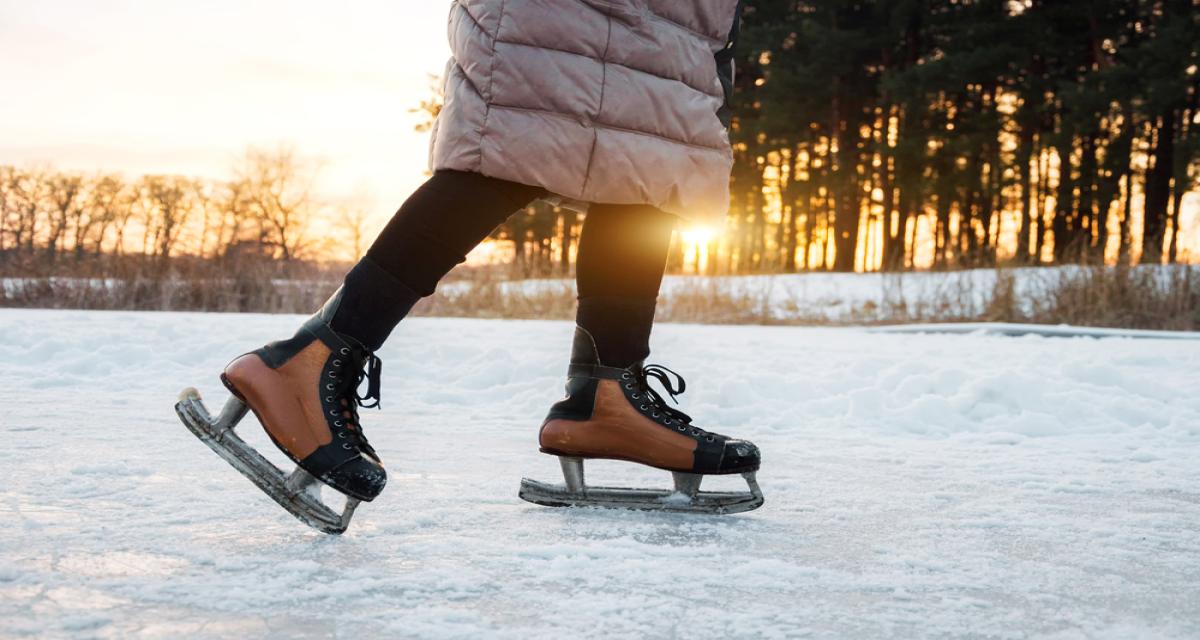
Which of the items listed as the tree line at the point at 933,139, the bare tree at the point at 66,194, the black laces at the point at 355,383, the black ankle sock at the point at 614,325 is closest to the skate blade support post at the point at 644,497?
the black ankle sock at the point at 614,325

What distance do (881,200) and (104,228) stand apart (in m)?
22.4

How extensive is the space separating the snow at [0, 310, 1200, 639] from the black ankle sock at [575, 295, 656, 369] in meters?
0.27

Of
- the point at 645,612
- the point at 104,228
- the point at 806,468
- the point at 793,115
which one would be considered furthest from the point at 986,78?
the point at 104,228

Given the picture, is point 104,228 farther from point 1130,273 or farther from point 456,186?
point 456,186

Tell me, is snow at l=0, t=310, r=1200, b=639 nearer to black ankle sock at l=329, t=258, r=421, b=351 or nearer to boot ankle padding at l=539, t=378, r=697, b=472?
boot ankle padding at l=539, t=378, r=697, b=472

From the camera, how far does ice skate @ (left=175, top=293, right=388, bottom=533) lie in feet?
4.21

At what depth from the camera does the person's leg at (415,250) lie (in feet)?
4.47

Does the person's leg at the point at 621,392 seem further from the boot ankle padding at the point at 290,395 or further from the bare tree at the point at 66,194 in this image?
the bare tree at the point at 66,194

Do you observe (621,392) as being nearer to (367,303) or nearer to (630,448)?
(630,448)

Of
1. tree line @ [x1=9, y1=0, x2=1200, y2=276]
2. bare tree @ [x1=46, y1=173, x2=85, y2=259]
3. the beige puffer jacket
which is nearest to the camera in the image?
the beige puffer jacket

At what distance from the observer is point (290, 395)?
4.33ft

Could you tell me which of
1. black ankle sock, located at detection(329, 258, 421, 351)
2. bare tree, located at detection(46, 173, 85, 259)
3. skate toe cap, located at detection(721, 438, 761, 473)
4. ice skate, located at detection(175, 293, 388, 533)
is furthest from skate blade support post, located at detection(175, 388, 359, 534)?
bare tree, located at detection(46, 173, 85, 259)

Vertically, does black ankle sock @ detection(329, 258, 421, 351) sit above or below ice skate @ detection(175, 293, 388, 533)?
above

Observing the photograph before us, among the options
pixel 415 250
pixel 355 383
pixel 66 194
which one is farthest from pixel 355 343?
pixel 66 194
